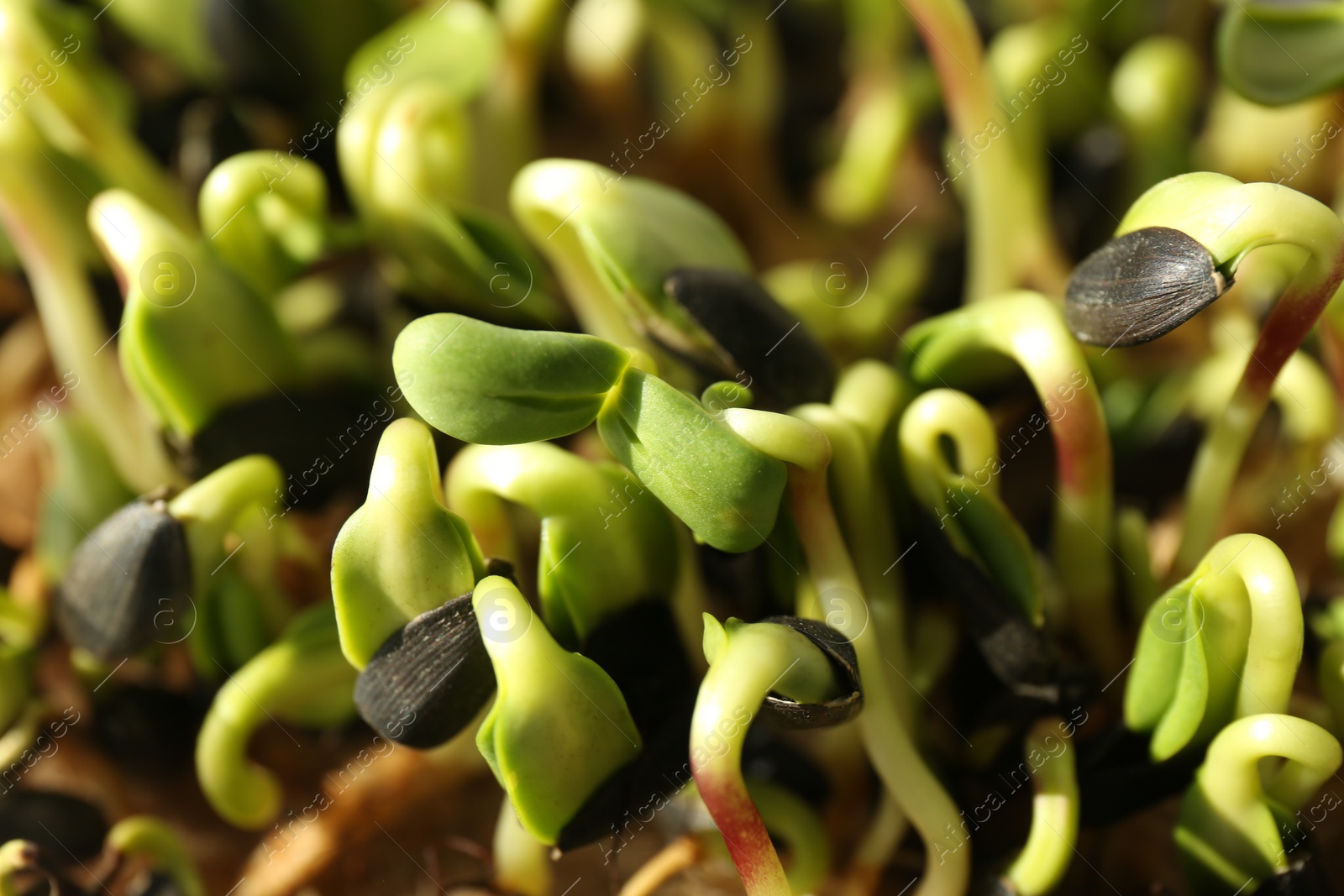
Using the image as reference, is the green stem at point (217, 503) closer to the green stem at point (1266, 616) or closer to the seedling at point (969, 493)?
the seedling at point (969, 493)

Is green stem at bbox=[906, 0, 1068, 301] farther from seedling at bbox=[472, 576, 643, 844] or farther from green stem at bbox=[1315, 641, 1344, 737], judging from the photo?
seedling at bbox=[472, 576, 643, 844]

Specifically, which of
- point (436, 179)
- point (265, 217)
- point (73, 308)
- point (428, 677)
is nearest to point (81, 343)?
point (73, 308)

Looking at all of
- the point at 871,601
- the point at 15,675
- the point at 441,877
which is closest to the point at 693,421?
the point at 871,601

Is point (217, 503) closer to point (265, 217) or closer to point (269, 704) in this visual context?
point (269, 704)

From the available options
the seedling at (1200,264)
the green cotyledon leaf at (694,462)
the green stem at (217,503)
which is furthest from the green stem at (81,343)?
the seedling at (1200,264)

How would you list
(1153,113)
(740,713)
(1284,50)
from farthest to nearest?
(1153,113)
(1284,50)
(740,713)

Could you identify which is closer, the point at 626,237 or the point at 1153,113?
→ the point at 626,237
